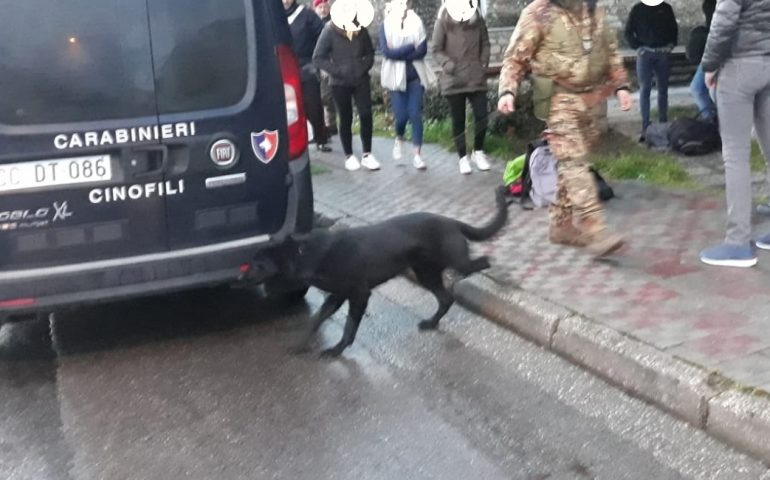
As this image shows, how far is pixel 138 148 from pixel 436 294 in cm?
181

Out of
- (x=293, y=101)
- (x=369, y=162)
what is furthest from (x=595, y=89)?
(x=369, y=162)

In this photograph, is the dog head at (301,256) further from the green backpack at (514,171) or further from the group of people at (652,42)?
the group of people at (652,42)

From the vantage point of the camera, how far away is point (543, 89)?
642 cm

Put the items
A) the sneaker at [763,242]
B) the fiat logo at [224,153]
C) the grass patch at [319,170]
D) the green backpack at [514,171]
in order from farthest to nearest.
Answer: the grass patch at [319,170], the green backpack at [514,171], the sneaker at [763,242], the fiat logo at [224,153]

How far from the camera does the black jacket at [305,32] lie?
11.2m

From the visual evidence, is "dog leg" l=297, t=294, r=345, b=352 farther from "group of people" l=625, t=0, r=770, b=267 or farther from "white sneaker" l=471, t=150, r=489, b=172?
"white sneaker" l=471, t=150, r=489, b=172

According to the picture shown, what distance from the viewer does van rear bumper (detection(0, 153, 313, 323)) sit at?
16.9 ft

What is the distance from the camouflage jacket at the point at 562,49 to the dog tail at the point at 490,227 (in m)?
0.71

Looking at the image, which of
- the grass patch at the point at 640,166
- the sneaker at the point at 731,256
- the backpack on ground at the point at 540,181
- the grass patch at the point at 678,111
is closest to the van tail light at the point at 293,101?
the sneaker at the point at 731,256

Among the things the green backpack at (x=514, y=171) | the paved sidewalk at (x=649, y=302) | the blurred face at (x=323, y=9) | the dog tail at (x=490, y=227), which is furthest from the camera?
the blurred face at (x=323, y=9)

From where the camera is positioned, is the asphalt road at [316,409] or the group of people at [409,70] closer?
the asphalt road at [316,409]

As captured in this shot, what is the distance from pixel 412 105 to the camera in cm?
1016

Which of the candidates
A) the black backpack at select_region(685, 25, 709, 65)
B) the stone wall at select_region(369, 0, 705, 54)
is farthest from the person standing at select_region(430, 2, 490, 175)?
the stone wall at select_region(369, 0, 705, 54)

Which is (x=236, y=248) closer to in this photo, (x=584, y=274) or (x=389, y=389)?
(x=389, y=389)
